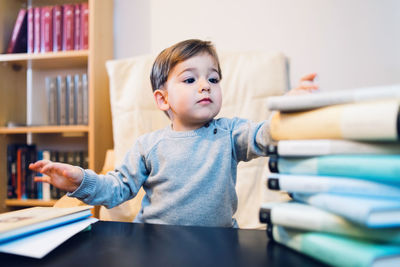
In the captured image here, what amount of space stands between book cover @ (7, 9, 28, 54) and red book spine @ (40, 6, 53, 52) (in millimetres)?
138

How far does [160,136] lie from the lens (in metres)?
0.93

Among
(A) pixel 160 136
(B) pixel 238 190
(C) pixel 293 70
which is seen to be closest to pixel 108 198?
(A) pixel 160 136

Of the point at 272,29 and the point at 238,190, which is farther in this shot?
the point at 272,29

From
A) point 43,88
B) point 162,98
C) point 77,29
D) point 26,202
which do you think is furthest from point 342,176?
point 43,88

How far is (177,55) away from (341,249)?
0.70 m

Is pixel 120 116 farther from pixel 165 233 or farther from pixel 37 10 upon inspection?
pixel 165 233

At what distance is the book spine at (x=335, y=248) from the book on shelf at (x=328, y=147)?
10 centimetres

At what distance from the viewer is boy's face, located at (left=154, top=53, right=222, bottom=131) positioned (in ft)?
2.74

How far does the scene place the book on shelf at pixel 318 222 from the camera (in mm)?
327

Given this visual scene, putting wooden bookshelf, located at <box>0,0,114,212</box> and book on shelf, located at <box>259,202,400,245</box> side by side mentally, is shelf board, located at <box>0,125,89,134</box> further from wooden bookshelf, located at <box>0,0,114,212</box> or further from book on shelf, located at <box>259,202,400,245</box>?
book on shelf, located at <box>259,202,400,245</box>

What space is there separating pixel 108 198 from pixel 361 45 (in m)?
1.64

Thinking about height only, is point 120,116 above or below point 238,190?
above

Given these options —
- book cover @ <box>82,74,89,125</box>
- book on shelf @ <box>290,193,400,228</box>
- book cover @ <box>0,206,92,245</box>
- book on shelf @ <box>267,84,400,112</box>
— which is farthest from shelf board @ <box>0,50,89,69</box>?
book on shelf @ <box>290,193,400,228</box>

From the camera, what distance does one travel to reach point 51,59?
183 centimetres
